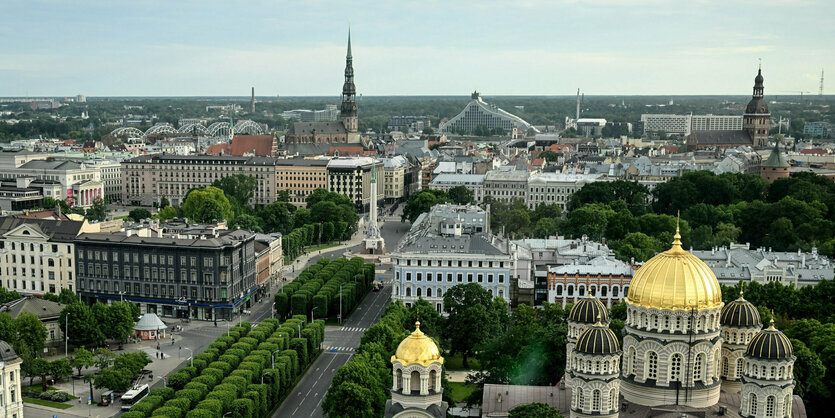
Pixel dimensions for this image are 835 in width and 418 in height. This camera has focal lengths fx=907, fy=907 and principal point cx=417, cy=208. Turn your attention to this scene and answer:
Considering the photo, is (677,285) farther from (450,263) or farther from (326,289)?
(326,289)

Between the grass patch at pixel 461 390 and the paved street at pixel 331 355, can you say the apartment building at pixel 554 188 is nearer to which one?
the paved street at pixel 331 355

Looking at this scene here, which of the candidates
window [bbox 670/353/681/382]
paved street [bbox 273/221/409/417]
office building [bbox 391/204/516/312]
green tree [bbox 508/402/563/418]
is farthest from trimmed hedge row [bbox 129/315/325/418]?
window [bbox 670/353/681/382]

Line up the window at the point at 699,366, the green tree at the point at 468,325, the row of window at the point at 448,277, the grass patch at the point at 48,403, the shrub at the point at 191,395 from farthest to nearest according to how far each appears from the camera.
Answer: the row of window at the point at 448,277
the green tree at the point at 468,325
the grass patch at the point at 48,403
the shrub at the point at 191,395
the window at the point at 699,366

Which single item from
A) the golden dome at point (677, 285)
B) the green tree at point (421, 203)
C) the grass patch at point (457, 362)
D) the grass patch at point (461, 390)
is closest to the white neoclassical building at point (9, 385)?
the grass patch at point (461, 390)

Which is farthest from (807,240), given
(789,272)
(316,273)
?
(316,273)

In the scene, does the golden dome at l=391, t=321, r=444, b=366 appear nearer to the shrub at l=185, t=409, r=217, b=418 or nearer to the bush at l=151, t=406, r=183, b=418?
the shrub at l=185, t=409, r=217, b=418
